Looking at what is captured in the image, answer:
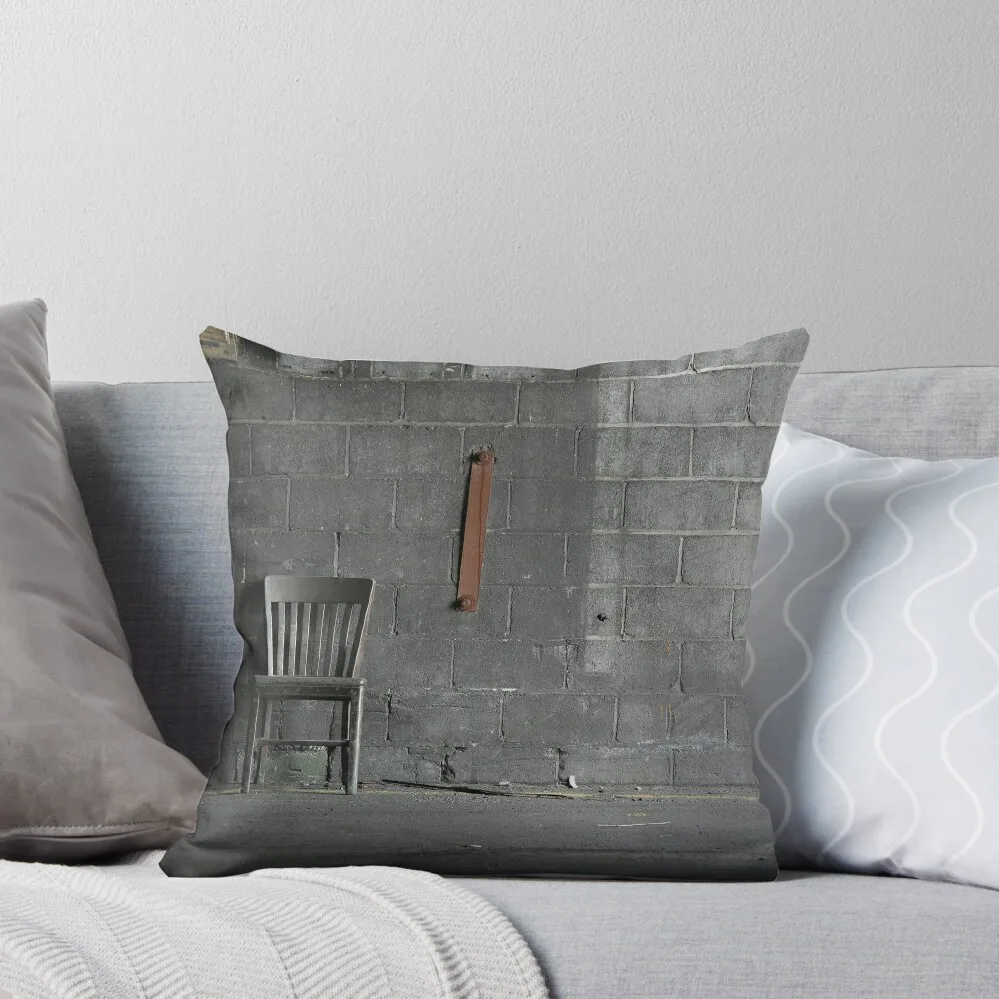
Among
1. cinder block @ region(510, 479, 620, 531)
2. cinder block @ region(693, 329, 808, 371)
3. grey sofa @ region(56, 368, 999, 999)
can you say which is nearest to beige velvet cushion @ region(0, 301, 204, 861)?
grey sofa @ region(56, 368, 999, 999)

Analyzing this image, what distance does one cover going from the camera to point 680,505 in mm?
960

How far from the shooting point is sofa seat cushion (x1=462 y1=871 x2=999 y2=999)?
648 mm

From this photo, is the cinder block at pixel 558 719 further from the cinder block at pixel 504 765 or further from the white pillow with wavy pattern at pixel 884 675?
the white pillow with wavy pattern at pixel 884 675

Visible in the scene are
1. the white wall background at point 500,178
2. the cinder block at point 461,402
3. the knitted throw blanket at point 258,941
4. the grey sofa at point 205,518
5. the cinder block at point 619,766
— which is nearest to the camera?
the knitted throw blanket at point 258,941

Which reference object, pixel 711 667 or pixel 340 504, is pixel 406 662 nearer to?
pixel 340 504

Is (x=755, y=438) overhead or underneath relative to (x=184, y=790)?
overhead

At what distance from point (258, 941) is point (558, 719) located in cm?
36

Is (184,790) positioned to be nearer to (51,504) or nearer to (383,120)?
(51,504)

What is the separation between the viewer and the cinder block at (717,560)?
0.94 meters

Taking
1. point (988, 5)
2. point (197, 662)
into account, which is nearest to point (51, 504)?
point (197, 662)

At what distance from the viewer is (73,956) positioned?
1.82ft

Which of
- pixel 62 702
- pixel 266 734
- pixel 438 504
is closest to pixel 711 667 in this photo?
pixel 438 504

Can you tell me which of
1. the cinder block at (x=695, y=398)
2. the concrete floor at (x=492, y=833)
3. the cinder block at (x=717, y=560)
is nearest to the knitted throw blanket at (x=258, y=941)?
the concrete floor at (x=492, y=833)

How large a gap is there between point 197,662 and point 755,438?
2.26ft
